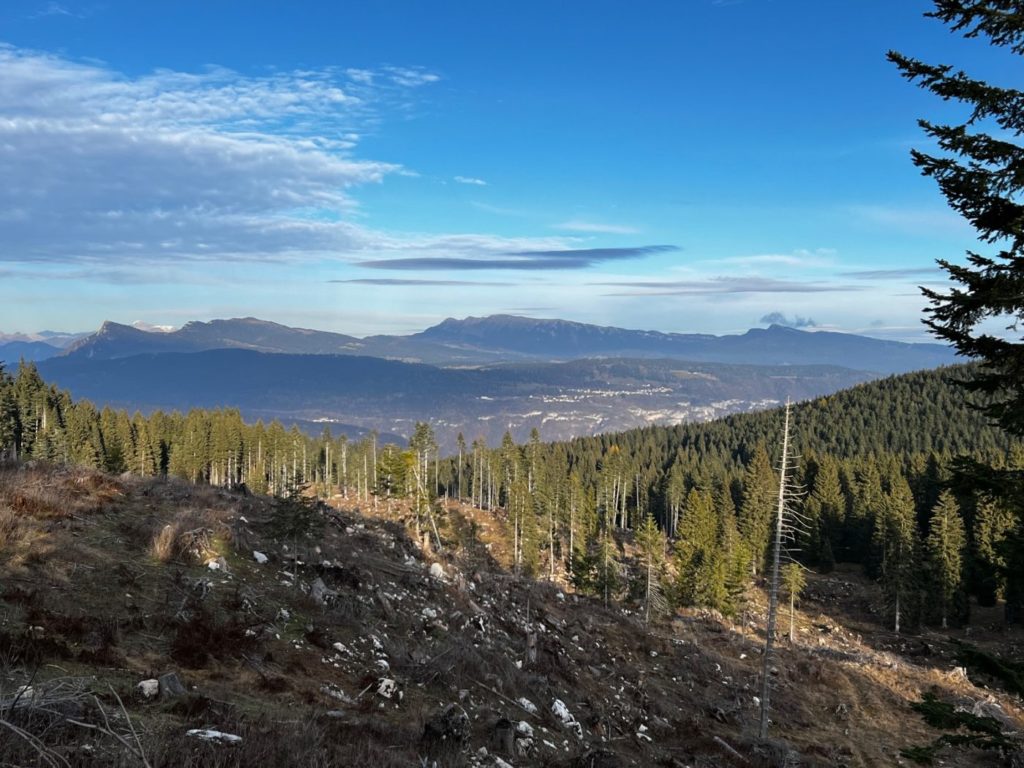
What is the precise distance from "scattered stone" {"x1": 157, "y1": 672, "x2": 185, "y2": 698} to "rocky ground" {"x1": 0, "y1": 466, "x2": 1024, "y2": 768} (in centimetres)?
3

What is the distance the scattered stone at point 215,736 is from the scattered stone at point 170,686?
1.51 m

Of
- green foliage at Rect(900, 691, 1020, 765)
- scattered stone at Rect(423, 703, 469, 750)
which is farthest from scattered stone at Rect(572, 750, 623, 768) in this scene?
green foliage at Rect(900, 691, 1020, 765)

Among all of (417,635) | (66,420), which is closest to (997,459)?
(417,635)

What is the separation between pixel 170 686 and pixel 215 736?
1.98m

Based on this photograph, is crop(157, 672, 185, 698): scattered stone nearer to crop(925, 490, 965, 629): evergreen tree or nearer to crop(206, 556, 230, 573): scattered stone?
crop(206, 556, 230, 573): scattered stone

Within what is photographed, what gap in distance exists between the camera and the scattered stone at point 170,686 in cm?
766

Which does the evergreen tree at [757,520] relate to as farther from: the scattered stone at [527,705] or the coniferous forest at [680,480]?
the scattered stone at [527,705]

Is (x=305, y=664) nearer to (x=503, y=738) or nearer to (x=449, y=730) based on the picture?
(x=449, y=730)

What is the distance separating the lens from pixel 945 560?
2470 inches

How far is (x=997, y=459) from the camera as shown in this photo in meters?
79.9

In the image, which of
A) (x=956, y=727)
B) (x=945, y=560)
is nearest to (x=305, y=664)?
(x=956, y=727)

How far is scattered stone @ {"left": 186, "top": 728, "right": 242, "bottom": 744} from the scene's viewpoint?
20.4ft

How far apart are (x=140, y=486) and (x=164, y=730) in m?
16.9

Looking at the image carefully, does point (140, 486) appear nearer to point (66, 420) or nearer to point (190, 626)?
point (190, 626)
